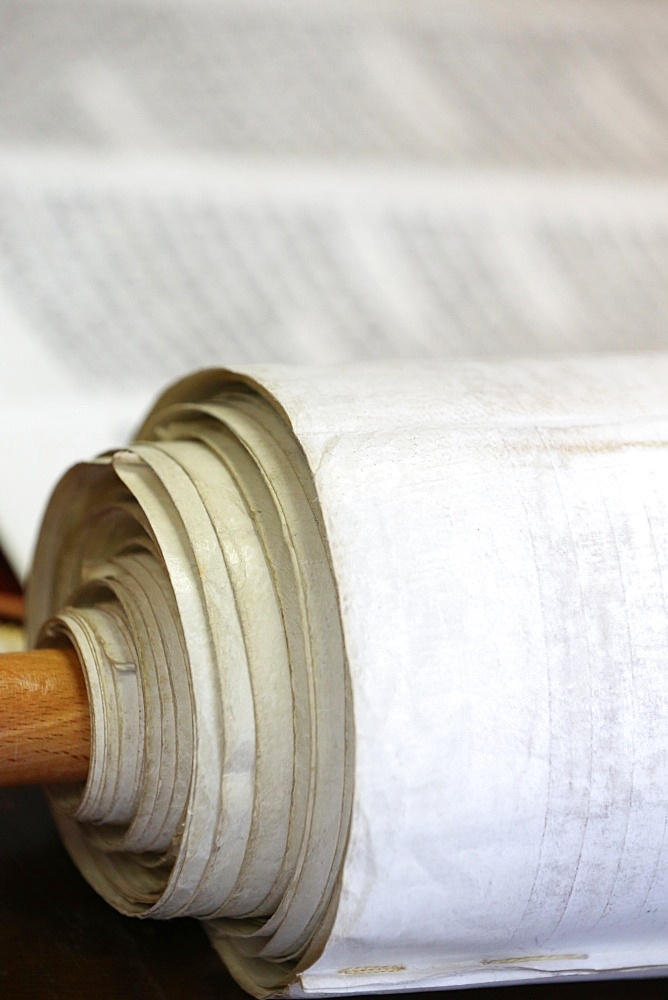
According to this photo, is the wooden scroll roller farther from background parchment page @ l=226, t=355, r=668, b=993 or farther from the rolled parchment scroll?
background parchment page @ l=226, t=355, r=668, b=993

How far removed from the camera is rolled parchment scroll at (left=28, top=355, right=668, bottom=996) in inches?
18.4

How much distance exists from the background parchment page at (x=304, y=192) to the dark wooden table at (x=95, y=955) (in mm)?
340

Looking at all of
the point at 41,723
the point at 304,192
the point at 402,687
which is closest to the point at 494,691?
the point at 402,687

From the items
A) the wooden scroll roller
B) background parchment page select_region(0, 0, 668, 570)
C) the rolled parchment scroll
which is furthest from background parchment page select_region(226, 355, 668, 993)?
background parchment page select_region(0, 0, 668, 570)

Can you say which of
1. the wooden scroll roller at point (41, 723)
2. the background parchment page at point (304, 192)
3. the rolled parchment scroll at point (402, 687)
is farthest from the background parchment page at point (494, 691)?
the background parchment page at point (304, 192)

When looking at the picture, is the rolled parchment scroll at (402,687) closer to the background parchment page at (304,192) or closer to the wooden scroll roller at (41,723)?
the wooden scroll roller at (41,723)

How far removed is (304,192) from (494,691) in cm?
71

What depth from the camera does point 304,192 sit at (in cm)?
109

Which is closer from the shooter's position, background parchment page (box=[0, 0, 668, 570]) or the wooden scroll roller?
the wooden scroll roller

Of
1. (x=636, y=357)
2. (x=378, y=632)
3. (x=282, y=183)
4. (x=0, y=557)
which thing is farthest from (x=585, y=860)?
(x=282, y=183)

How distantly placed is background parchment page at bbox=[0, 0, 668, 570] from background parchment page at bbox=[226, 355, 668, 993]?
0.50 metres

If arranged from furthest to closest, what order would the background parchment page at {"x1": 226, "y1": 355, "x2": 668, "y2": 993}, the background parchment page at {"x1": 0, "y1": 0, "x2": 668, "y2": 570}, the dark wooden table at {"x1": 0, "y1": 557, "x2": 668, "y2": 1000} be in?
the background parchment page at {"x1": 0, "y1": 0, "x2": 668, "y2": 570} < the dark wooden table at {"x1": 0, "y1": 557, "x2": 668, "y2": 1000} < the background parchment page at {"x1": 226, "y1": 355, "x2": 668, "y2": 993}

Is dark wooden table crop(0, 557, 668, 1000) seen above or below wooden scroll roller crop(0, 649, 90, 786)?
below

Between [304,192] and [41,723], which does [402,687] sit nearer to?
[41,723]
